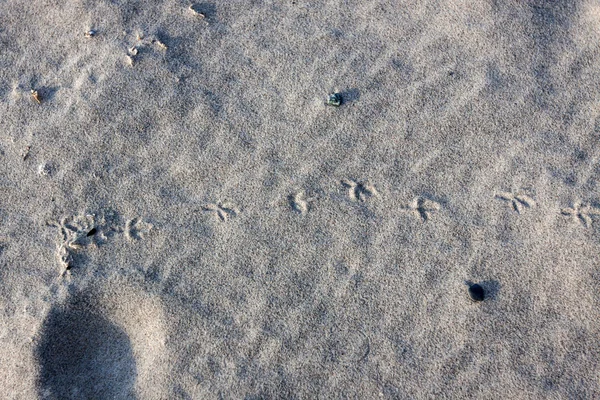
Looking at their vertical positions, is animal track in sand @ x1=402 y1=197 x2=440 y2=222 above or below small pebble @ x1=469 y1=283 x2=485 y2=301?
above

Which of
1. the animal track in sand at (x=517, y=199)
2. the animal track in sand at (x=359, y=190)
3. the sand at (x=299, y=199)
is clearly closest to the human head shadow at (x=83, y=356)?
the sand at (x=299, y=199)

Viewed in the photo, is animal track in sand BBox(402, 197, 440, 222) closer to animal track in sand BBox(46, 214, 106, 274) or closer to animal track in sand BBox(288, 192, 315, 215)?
animal track in sand BBox(288, 192, 315, 215)

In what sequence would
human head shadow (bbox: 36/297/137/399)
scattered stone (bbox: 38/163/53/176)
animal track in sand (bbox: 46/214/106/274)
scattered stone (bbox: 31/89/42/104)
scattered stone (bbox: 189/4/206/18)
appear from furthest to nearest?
scattered stone (bbox: 189/4/206/18) < scattered stone (bbox: 31/89/42/104) < scattered stone (bbox: 38/163/53/176) < animal track in sand (bbox: 46/214/106/274) < human head shadow (bbox: 36/297/137/399)

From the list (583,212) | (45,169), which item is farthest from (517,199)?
(45,169)

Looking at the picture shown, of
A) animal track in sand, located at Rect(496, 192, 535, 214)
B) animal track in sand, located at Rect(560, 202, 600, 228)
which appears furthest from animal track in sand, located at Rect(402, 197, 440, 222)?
animal track in sand, located at Rect(560, 202, 600, 228)

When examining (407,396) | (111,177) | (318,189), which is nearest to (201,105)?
(111,177)

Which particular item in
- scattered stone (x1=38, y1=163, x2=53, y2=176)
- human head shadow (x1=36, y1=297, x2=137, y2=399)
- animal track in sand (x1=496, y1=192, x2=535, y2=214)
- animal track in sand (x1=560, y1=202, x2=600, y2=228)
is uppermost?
scattered stone (x1=38, y1=163, x2=53, y2=176)

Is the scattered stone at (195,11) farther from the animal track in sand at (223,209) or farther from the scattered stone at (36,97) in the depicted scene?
the animal track in sand at (223,209)

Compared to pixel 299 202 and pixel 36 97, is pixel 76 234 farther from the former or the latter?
pixel 299 202
